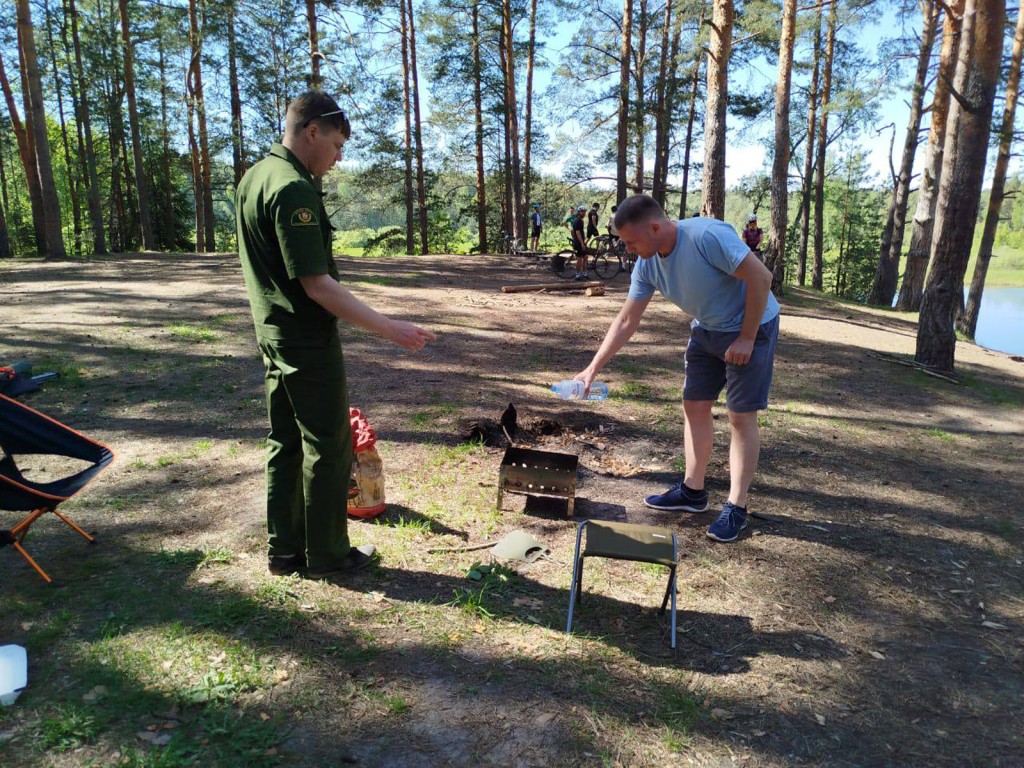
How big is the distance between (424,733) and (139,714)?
3.01 feet

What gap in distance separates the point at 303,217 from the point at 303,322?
42 cm

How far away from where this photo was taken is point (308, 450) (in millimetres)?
2607

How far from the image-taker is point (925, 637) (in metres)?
2.67

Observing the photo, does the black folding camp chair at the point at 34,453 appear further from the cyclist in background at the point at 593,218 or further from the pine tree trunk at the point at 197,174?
the pine tree trunk at the point at 197,174

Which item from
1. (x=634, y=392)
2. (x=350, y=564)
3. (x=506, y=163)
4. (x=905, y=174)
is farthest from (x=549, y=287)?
(x=506, y=163)

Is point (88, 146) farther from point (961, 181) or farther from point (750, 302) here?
point (750, 302)

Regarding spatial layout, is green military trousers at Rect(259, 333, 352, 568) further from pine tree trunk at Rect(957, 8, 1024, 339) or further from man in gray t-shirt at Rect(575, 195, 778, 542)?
pine tree trunk at Rect(957, 8, 1024, 339)

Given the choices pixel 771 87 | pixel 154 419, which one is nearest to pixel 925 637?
pixel 154 419

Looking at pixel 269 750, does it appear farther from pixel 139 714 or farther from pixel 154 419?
pixel 154 419

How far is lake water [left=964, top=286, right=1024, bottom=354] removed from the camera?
21.8 m

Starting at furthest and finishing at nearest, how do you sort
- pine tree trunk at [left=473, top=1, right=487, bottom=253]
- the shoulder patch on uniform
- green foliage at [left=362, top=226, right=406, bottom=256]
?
green foliage at [left=362, top=226, right=406, bottom=256] < pine tree trunk at [left=473, top=1, right=487, bottom=253] < the shoulder patch on uniform

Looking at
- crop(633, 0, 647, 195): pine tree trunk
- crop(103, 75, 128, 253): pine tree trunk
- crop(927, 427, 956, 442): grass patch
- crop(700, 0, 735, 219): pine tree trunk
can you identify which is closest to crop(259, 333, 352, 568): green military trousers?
crop(927, 427, 956, 442): grass patch

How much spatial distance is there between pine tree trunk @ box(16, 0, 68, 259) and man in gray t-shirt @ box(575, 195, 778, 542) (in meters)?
15.7

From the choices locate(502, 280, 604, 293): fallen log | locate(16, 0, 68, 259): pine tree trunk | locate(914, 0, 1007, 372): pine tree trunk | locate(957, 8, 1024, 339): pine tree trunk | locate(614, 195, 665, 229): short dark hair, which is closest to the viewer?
locate(614, 195, 665, 229): short dark hair
